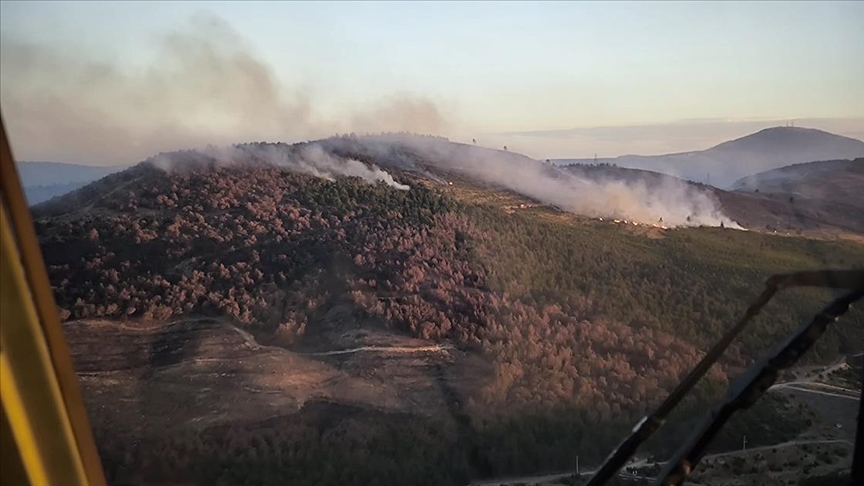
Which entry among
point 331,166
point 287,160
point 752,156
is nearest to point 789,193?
point 752,156

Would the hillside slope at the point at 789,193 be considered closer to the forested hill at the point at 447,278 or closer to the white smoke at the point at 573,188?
the white smoke at the point at 573,188

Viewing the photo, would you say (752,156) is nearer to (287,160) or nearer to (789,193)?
(789,193)

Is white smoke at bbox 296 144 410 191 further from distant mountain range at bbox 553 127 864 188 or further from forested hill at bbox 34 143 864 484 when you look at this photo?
distant mountain range at bbox 553 127 864 188

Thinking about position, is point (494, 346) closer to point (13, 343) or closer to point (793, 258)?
point (793, 258)

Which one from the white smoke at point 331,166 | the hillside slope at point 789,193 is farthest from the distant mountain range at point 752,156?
the white smoke at point 331,166

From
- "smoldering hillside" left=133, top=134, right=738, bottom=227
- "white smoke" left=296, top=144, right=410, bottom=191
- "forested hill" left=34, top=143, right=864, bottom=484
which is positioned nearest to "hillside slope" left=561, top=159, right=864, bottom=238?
"smoldering hillside" left=133, top=134, right=738, bottom=227
